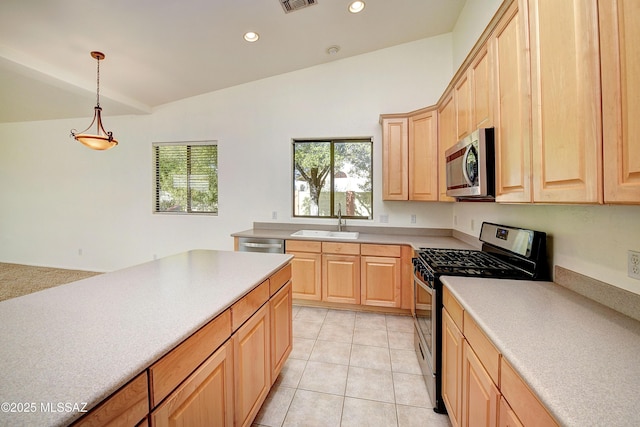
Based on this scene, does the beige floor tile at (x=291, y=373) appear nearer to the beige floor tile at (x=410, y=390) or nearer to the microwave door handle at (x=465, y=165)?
the beige floor tile at (x=410, y=390)

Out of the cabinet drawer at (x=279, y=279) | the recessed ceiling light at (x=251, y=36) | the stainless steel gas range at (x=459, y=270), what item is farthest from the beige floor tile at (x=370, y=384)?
the recessed ceiling light at (x=251, y=36)

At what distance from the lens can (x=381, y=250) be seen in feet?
9.74

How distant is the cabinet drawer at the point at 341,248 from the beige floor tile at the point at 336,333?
790mm

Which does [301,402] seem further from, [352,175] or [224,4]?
[224,4]

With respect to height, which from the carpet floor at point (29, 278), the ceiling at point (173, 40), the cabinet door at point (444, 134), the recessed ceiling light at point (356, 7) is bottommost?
the carpet floor at point (29, 278)

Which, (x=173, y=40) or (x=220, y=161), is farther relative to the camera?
(x=220, y=161)

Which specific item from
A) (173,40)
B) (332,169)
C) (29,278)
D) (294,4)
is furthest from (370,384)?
(29,278)

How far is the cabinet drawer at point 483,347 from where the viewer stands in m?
0.96

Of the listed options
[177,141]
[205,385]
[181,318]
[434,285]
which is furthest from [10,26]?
[434,285]

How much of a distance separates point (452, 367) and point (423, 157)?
2.17m

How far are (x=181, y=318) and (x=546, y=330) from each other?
1337 millimetres

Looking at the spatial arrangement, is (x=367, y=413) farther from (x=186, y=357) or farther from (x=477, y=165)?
(x=477, y=165)

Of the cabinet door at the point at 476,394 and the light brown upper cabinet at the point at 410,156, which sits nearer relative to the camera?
the cabinet door at the point at 476,394

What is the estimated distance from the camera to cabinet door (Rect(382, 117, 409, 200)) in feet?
10.2
